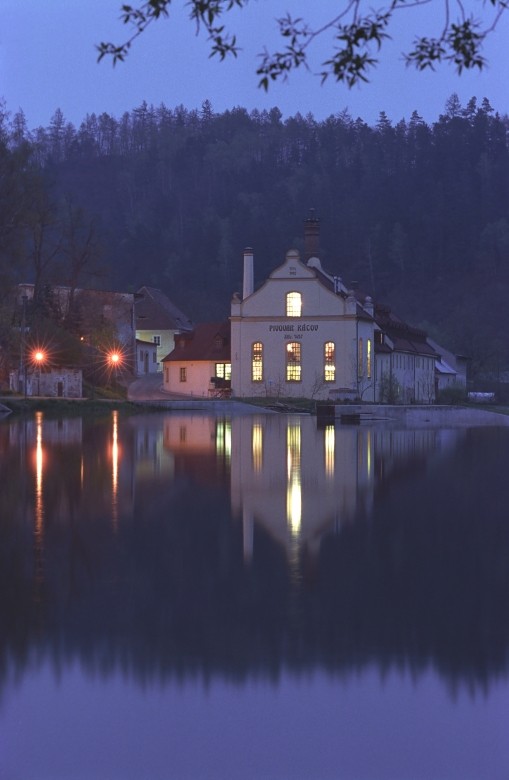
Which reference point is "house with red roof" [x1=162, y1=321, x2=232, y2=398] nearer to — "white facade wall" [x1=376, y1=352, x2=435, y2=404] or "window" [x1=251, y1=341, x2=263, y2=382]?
"window" [x1=251, y1=341, x2=263, y2=382]

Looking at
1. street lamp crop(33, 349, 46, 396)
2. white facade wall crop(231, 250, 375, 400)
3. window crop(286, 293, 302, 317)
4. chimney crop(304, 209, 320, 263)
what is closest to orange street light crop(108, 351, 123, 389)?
street lamp crop(33, 349, 46, 396)

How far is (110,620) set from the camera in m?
9.88

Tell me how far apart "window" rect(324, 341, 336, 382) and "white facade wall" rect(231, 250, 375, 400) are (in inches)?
7.1

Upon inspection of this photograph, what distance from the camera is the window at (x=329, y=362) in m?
73.4

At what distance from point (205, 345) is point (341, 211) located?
9331cm

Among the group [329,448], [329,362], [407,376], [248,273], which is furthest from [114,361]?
[329,448]

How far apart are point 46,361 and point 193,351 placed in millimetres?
17936

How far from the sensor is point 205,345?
257 ft

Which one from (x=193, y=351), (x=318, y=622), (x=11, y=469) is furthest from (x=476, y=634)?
(x=193, y=351)

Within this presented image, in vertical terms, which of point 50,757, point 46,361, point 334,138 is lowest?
point 50,757

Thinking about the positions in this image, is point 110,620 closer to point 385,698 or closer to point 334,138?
point 385,698

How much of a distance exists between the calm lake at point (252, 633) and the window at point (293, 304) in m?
54.4

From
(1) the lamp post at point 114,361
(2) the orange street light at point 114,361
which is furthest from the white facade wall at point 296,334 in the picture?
(1) the lamp post at point 114,361

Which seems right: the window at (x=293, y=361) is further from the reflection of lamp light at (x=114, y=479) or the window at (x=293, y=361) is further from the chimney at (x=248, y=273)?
the reflection of lamp light at (x=114, y=479)
